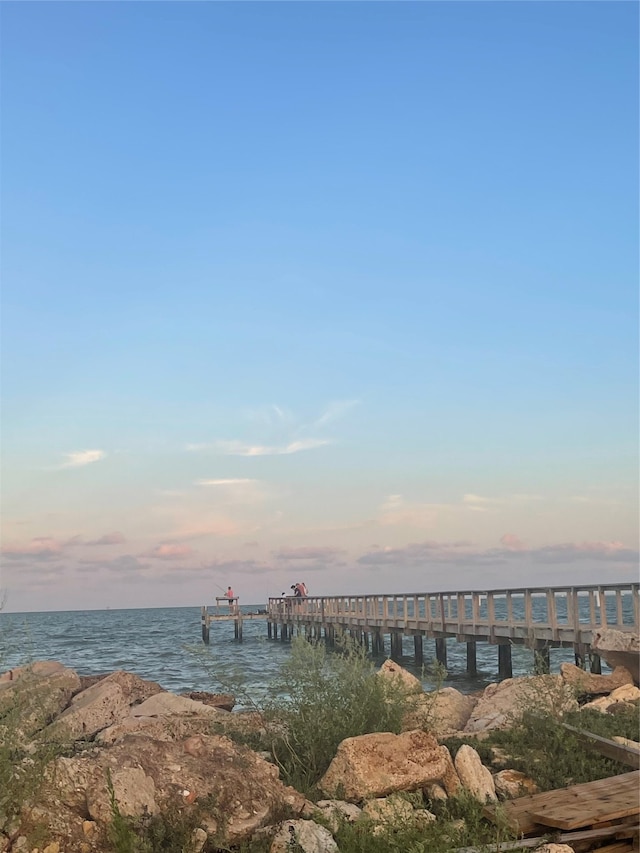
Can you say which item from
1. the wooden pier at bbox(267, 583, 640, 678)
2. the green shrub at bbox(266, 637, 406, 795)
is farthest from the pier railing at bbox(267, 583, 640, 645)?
the green shrub at bbox(266, 637, 406, 795)

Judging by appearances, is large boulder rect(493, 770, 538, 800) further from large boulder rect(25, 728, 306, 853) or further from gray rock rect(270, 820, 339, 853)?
gray rock rect(270, 820, 339, 853)

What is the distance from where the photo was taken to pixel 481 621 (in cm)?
2348

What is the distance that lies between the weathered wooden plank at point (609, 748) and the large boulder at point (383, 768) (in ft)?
5.83

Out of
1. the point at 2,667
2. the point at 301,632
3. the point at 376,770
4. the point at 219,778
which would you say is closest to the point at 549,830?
the point at 376,770

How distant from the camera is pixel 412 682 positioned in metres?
11.5

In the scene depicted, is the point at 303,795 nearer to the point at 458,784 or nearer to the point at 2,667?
the point at 458,784

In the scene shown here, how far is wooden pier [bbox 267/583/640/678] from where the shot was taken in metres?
17.5

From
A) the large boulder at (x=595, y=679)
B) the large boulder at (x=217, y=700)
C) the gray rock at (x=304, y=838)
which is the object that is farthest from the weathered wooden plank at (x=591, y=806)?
the large boulder at (x=217, y=700)

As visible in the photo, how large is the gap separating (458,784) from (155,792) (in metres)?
2.44

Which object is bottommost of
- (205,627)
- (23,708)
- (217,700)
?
(205,627)

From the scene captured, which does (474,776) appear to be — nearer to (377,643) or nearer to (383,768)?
(383,768)

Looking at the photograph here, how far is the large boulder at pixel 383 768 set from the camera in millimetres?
7051

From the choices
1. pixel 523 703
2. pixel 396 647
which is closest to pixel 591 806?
pixel 523 703

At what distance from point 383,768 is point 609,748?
2427 mm
